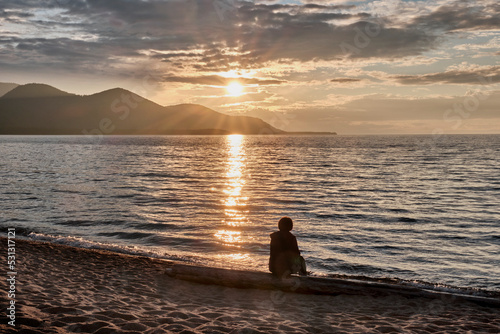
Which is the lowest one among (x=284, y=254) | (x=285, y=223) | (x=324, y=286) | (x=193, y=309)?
(x=193, y=309)

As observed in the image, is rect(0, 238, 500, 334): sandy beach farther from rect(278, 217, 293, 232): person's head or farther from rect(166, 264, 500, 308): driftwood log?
rect(278, 217, 293, 232): person's head

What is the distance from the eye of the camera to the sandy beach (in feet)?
26.0

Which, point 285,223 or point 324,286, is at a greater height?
point 285,223

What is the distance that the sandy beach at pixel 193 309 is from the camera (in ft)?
26.0

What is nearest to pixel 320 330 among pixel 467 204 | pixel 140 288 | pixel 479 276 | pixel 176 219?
pixel 140 288

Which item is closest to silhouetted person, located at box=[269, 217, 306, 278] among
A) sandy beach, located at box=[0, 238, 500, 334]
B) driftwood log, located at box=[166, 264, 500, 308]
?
driftwood log, located at box=[166, 264, 500, 308]

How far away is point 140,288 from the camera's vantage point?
36.0ft

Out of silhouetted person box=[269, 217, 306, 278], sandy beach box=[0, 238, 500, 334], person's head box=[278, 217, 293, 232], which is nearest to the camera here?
sandy beach box=[0, 238, 500, 334]

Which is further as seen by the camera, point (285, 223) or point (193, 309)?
point (285, 223)

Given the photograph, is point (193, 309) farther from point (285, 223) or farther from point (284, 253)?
point (285, 223)

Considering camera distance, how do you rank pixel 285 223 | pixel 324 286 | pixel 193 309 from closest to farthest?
pixel 193 309, pixel 285 223, pixel 324 286

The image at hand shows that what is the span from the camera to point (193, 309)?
9.18 metres

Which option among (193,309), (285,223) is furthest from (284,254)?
(193,309)

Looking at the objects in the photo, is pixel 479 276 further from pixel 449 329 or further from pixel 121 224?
pixel 121 224
